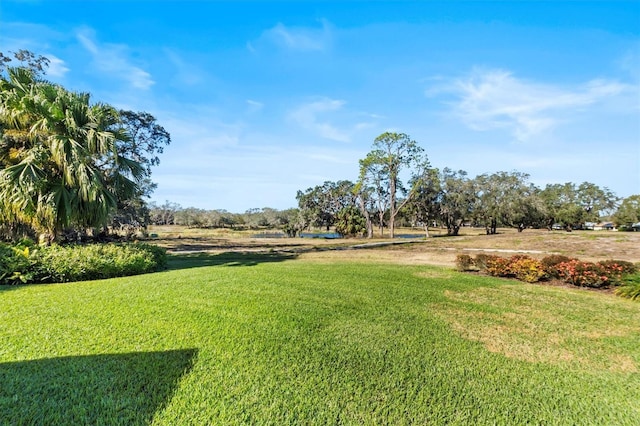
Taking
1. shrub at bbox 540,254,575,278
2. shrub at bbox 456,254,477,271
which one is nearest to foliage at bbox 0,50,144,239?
shrub at bbox 456,254,477,271

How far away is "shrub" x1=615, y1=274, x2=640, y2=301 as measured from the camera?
22.2 feet

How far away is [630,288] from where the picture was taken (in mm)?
6922

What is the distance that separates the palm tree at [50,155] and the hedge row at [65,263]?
38.3 inches

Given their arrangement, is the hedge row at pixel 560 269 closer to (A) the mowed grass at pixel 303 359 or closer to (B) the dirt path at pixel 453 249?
(A) the mowed grass at pixel 303 359

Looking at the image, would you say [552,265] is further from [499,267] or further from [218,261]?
[218,261]

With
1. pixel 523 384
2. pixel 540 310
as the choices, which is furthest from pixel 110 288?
pixel 540 310

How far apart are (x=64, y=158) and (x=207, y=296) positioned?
19.9ft

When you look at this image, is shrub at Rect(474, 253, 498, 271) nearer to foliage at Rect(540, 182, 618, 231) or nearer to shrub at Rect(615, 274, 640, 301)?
shrub at Rect(615, 274, 640, 301)

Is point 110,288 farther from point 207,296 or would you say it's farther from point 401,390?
point 401,390

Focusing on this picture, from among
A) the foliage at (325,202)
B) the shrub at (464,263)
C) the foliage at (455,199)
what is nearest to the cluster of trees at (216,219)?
the foliage at (325,202)

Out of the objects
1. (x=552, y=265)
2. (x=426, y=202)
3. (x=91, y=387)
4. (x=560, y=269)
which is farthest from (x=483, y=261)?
(x=426, y=202)

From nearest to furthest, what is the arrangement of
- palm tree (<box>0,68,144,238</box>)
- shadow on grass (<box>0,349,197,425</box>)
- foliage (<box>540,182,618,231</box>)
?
shadow on grass (<box>0,349,197,425</box>) < palm tree (<box>0,68,144,238</box>) < foliage (<box>540,182,618,231</box>)

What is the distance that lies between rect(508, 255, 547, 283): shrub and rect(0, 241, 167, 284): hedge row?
9779 mm

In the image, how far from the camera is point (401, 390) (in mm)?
3076
